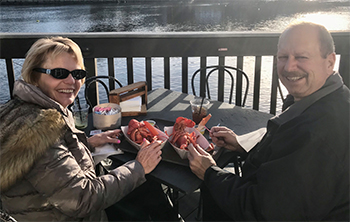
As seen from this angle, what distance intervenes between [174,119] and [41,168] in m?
1.10

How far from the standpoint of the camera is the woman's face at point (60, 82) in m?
1.36

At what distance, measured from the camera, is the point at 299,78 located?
1.26 meters

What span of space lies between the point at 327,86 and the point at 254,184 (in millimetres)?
513

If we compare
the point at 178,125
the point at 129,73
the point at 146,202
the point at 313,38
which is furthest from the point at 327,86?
the point at 129,73

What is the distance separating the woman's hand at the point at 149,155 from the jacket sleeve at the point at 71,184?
0.14 m

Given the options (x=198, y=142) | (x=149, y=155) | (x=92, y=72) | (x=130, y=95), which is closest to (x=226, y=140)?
(x=198, y=142)

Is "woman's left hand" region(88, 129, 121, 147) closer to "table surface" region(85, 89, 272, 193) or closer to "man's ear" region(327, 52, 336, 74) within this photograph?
"table surface" region(85, 89, 272, 193)

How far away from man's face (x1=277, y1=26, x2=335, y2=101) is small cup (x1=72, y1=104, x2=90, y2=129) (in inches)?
51.8

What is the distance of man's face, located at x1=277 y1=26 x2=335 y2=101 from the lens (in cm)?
122

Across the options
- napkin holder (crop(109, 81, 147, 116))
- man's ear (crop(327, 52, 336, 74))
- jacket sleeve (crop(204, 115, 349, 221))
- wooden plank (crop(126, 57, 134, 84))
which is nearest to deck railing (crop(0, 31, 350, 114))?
wooden plank (crop(126, 57, 134, 84))

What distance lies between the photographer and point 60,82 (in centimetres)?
140

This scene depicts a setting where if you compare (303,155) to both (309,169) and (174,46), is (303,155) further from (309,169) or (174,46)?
(174,46)

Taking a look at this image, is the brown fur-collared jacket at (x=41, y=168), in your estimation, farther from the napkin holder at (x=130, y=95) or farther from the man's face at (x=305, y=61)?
the man's face at (x=305, y=61)

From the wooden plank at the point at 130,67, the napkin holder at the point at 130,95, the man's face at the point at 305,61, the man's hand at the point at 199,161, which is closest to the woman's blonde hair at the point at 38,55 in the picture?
the napkin holder at the point at 130,95
